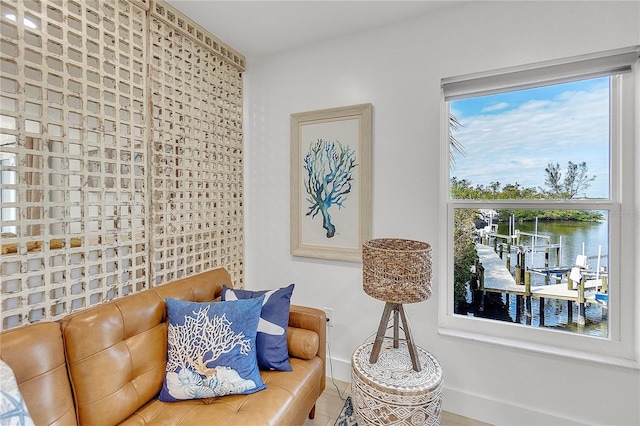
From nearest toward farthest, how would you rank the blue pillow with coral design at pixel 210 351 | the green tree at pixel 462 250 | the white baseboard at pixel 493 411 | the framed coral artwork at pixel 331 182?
the blue pillow with coral design at pixel 210 351 < the white baseboard at pixel 493 411 < the green tree at pixel 462 250 < the framed coral artwork at pixel 331 182

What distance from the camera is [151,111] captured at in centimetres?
169

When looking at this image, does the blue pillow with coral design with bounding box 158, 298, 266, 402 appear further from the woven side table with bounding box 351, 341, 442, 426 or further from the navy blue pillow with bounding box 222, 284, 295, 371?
the woven side table with bounding box 351, 341, 442, 426

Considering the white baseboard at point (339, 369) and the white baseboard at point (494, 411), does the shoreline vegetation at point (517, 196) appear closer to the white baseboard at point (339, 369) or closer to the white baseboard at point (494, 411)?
the white baseboard at point (494, 411)

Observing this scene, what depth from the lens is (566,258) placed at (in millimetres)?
1708

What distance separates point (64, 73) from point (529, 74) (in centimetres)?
242

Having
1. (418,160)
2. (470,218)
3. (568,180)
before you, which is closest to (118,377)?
(418,160)

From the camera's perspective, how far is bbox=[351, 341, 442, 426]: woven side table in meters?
1.31

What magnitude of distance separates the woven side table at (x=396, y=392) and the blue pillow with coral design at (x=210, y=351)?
0.50 m

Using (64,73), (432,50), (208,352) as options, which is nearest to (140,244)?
(208,352)

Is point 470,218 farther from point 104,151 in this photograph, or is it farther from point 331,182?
point 104,151

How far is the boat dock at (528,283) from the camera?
165cm

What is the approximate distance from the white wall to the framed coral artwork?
→ 8 centimetres

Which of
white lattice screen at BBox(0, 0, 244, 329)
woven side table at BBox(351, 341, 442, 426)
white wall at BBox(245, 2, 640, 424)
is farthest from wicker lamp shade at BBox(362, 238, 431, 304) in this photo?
white lattice screen at BBox(0, 0, 244, 329)

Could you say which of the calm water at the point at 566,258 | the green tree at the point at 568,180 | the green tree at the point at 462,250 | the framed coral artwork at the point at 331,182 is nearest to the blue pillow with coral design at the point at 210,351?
the framed coral artwork at the point at 331,182
